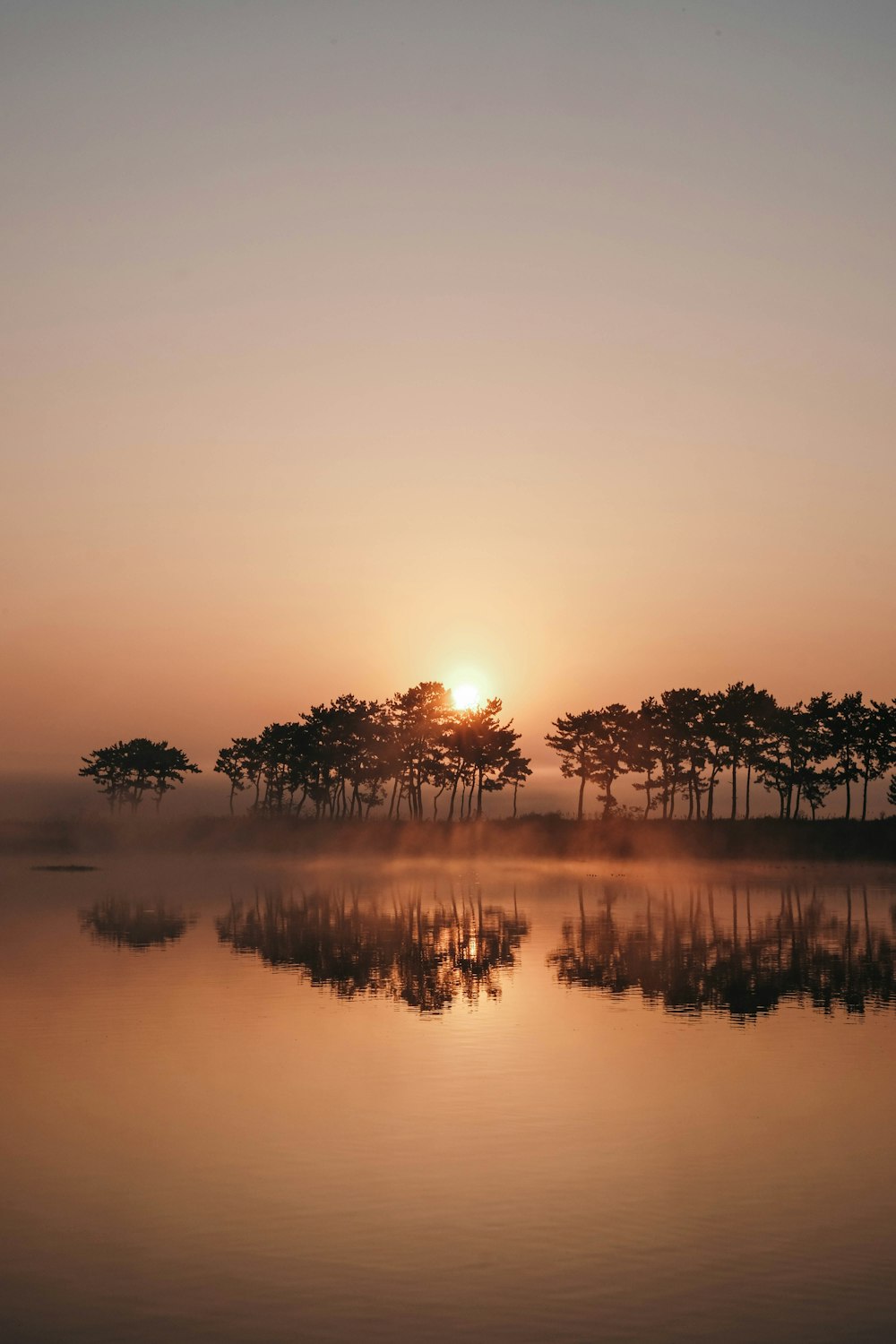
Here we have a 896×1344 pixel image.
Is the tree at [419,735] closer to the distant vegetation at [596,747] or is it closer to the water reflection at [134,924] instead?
the distant vegetation at [596,747]

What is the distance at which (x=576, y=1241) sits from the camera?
17.2 meters

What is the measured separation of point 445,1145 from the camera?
21859 millimetres

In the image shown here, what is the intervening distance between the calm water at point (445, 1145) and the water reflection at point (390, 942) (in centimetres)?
38

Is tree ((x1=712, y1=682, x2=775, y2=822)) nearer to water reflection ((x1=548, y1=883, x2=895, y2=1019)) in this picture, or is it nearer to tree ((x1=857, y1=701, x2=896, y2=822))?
tree ((x1=857, y1=701, x2=896, y2=822))

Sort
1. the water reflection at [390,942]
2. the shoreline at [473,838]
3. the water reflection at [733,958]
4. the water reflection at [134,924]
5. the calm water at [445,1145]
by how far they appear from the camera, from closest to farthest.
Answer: the calm water at [445,1145] < the water reflection at [733,958] < the water reflection at [390,942] < the water reflection at [134,924] < the shoreline at [473,838]

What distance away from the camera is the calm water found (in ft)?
49.6

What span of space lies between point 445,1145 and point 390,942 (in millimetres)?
30897

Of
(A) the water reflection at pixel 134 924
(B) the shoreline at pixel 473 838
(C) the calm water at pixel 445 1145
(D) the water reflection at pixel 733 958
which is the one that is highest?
(B) the shoreline at pixel 473 838

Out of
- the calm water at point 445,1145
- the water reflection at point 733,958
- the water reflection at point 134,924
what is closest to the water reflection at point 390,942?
the calm water at point 445,1145

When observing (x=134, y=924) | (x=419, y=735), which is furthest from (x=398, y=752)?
(x=134, y=924)

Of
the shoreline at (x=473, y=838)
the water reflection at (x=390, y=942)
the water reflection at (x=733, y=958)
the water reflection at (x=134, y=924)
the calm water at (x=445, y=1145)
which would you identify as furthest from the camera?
the shoreline at (x=473, y=838)

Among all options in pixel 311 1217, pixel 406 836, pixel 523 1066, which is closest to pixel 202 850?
pixel 406 836

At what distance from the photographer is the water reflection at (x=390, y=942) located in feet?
132

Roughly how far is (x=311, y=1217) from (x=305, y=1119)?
216 inches
